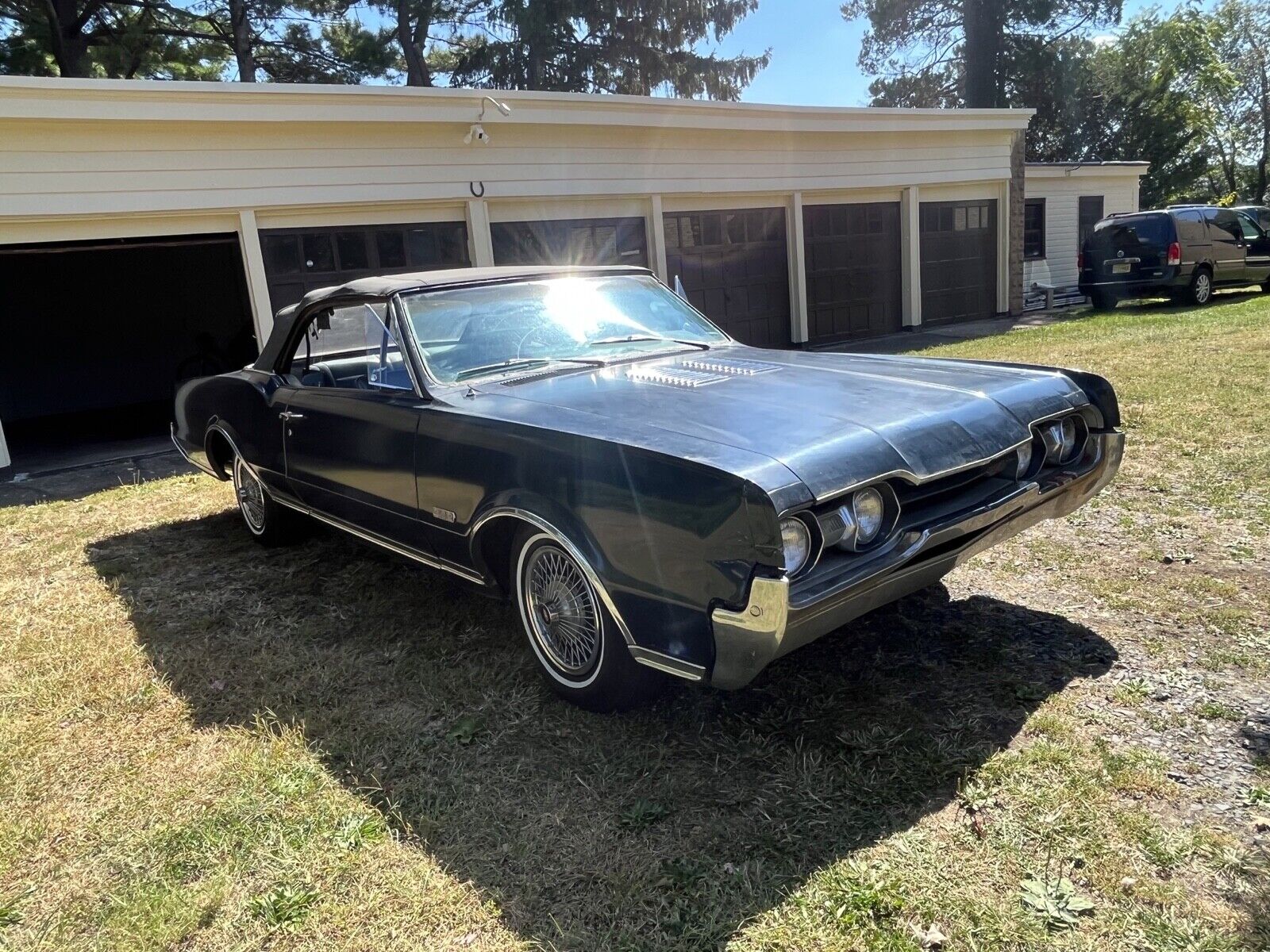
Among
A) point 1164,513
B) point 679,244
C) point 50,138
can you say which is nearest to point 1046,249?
point 679,244

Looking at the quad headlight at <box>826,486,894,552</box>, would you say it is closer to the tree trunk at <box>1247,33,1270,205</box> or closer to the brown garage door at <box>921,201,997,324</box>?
the brown garage door at <box>921,201,997,324</box>

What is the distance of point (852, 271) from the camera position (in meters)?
14.3

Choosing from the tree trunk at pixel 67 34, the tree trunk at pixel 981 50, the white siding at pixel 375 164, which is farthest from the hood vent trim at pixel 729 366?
the tree trunk at pixel 981 50

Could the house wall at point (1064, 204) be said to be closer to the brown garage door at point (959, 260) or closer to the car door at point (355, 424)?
the brown garage door at point (959, 260)

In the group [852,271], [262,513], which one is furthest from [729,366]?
[852,271]

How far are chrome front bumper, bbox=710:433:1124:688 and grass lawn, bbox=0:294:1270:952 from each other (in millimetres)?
479

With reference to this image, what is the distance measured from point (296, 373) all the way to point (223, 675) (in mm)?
1632

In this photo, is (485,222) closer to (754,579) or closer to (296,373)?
(296,373)

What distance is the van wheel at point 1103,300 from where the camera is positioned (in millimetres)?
16062

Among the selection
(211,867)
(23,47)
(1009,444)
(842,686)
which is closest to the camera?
(211,867)

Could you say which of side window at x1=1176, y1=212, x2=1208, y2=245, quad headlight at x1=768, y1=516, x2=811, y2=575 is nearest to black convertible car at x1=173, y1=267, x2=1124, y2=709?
quad headlight at x1=768, y1=516, x2=811, y2=575

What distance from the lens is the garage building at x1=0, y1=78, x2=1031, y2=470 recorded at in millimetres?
8406

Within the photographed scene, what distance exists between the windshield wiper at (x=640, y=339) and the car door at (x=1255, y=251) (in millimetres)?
16193

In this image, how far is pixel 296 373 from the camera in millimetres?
4547
